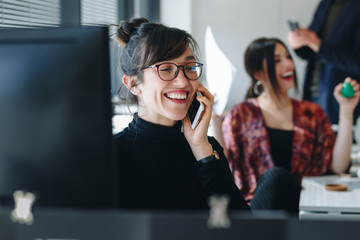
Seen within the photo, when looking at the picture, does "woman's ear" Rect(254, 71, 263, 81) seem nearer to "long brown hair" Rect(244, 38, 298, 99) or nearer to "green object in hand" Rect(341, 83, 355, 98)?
"long brown hair" Rect(244, 38, 298, 99)

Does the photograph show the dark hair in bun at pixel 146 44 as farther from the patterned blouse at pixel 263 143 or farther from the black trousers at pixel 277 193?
the patterned blouse at pixel 263 143

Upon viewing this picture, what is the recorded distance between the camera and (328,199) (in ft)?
5.13

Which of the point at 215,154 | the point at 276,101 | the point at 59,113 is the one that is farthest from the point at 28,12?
the point at 59,113

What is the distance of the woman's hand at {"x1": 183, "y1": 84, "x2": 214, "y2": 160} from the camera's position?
1168mm

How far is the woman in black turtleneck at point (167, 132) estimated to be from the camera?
3.59 ft

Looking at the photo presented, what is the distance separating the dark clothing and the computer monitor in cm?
170

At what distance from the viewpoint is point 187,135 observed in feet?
3.91

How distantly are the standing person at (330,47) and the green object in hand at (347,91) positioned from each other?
0.93 meters

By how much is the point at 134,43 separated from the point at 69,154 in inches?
25.6

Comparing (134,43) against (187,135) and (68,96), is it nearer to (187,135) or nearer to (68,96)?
(187,135)

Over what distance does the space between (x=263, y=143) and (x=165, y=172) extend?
1179 millimetres

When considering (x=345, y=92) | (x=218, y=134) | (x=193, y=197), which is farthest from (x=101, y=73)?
(x=345, y=92)

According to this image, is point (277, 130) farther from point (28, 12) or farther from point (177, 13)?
point (177, 13)

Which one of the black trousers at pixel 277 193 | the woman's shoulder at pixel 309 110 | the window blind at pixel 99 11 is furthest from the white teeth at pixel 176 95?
the window blind at pixel 99 11
